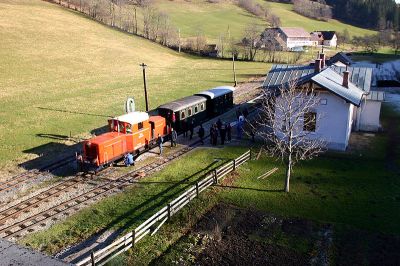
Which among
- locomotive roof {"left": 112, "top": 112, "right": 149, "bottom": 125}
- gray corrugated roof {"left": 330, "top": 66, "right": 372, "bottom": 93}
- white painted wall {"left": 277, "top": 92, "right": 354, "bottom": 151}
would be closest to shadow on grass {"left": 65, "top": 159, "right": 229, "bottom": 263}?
locomotive roof {"left": 112, "top": 112, "right": 149, "bottom": 125}

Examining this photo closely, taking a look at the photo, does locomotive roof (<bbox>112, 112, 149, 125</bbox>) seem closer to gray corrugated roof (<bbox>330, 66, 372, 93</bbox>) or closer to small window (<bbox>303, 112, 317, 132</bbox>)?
small window (<bbox>303, 112, 317, 132</bbox>)

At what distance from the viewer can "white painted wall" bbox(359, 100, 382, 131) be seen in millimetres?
34194

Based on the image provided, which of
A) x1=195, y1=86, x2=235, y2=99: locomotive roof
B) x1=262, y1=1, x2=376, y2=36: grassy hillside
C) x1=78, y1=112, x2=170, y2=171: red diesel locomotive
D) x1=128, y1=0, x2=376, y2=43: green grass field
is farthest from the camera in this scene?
x1=262, y1=1, x2=376, y2=36: grassy hillside

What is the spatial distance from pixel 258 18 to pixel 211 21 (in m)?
28.0

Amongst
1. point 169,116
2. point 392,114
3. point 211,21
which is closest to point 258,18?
point 211,21

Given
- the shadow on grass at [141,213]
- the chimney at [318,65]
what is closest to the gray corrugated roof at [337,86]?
the chimney at [318,65]

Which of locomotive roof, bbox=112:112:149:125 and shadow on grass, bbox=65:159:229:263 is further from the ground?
locomotive roof, bbox=112:112:149:125

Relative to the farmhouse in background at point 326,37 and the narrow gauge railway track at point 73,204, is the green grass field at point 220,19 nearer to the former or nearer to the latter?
the farmhouse in background at point 326,37

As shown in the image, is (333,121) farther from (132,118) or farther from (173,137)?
(132,118)

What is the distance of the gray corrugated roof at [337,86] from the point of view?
2783 centimetres

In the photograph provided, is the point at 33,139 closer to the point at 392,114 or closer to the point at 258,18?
the point at 392,114

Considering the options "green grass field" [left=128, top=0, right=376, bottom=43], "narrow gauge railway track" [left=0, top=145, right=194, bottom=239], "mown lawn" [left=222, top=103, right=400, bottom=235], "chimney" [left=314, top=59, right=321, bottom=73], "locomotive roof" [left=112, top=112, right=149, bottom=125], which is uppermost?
"green grass field" [left=128, top=0, right=376, bottom=43]

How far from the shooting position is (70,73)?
212 ft

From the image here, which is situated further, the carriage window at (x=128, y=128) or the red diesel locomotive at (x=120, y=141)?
the carriage window at (x=128, y=128)
